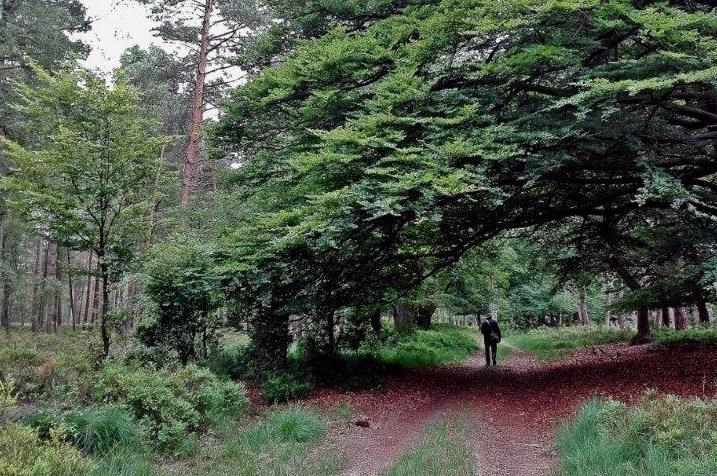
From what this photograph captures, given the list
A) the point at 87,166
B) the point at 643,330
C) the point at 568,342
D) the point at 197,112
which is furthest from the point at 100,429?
the point at 568,342

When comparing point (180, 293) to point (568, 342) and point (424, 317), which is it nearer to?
point (568, 342)

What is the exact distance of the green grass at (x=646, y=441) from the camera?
4.28 m

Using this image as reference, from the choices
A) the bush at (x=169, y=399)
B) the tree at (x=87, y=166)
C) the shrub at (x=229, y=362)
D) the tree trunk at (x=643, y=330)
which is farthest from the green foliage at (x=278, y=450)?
the tree trunk at (x=643, y=330)

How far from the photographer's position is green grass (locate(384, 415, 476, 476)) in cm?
524

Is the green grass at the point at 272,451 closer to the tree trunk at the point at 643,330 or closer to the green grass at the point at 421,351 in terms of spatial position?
the green grass at the point at 421,351

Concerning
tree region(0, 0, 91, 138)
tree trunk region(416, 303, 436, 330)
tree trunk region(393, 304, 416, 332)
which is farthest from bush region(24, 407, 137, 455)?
tree trunk region(416, 303, 436, 330)

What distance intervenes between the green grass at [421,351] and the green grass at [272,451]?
6.06 metres

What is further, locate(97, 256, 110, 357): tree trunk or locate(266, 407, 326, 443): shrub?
locate(97, 256, 110, 357): tree trunk

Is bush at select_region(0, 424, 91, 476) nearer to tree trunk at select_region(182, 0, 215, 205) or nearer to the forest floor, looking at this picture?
the forest floor

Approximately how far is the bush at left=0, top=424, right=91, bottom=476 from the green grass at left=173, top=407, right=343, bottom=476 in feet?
3.93

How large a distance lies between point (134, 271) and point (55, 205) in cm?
187

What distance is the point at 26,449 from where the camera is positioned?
12.9 feet

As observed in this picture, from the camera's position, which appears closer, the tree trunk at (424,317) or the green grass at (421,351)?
the green grass at (421,351)

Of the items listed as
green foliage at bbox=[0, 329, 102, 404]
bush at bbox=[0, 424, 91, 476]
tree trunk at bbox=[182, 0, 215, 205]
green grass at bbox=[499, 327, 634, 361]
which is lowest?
green grass at bbox=[499, 327, 634, 361]
